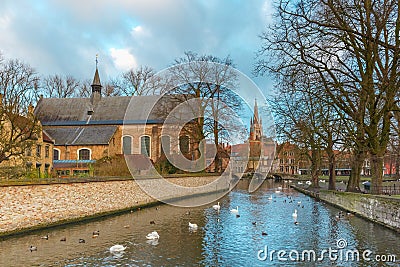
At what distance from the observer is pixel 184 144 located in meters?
36.2

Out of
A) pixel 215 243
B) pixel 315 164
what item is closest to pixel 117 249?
pixel 215 243

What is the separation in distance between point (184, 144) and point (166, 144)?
366 cm

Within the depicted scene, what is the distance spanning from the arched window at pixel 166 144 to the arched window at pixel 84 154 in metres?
7.37

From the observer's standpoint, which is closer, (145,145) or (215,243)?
(215,243)

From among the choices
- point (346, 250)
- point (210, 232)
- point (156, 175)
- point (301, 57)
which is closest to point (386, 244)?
point (346, 250)

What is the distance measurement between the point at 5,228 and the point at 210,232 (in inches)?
308

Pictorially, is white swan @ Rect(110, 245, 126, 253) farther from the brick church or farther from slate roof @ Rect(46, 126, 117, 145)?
slate roof @ Rect(46, 126, 117, 145)

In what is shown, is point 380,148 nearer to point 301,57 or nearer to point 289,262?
point 301,57

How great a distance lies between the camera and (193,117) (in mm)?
35969

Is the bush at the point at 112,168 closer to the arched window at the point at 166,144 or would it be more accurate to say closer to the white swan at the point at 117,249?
the white swan at the point at 117,249

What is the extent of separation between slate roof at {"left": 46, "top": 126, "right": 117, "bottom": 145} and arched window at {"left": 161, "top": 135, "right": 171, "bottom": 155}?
533cm

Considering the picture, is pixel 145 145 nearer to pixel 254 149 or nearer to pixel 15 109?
pixel 254 149

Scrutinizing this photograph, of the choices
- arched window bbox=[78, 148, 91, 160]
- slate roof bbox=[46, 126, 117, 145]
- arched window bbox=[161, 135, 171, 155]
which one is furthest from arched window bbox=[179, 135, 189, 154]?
arched window bbox=[78, 148, 91, 160]

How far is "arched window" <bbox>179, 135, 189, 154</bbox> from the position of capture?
35.9 m
